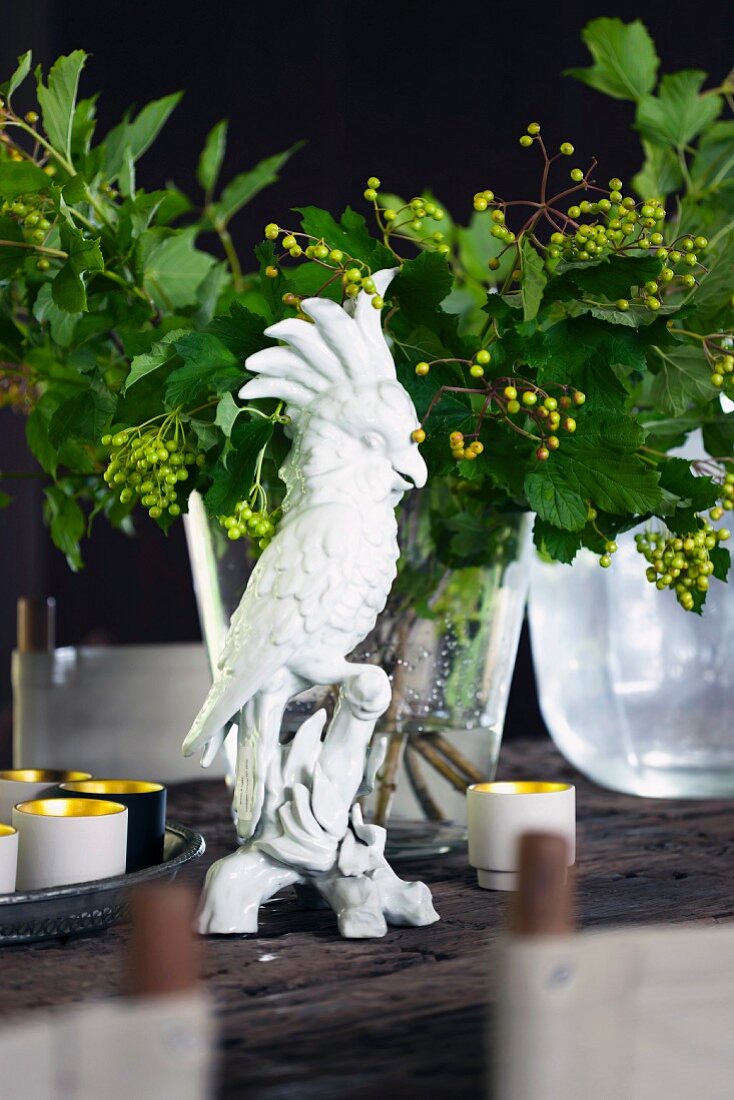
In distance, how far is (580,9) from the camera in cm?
165

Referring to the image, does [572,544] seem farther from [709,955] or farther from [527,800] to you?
[709,955]

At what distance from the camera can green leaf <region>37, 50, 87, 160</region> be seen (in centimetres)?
72

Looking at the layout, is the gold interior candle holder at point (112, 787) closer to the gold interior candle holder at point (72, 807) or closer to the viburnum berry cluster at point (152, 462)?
the gold interior candle holder at point (72, 807)

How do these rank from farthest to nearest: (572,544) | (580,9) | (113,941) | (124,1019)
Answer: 1. (580,9)
2. (572,544)
3. (113,941)
4. (124,1019)

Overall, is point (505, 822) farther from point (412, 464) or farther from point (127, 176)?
point (127, 176)

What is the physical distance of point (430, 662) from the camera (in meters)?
0.84

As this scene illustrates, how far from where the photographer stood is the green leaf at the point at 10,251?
724mm

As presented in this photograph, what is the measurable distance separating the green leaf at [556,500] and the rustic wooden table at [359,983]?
0.21m

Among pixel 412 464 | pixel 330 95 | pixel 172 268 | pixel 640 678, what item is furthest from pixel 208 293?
pixel 330 95

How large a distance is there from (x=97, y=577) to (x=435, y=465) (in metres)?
1.34

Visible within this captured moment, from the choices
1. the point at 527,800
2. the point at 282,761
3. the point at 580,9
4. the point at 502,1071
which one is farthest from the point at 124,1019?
the point at 580,9

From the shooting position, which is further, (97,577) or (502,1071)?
(97,577)

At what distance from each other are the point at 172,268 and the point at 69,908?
1.35 ft

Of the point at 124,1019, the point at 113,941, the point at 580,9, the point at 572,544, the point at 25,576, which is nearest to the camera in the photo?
the point at 124,1019
